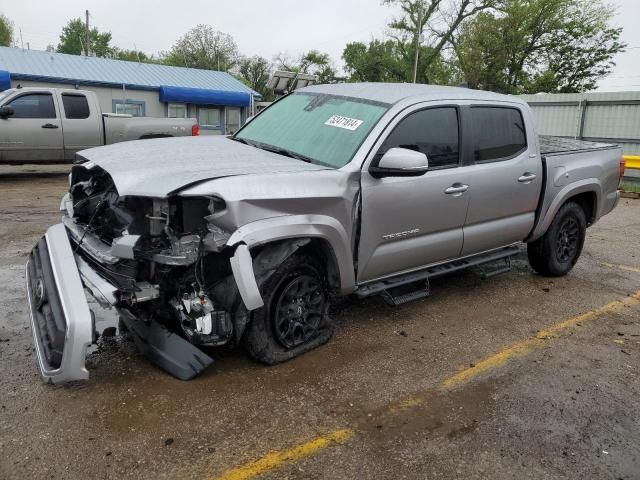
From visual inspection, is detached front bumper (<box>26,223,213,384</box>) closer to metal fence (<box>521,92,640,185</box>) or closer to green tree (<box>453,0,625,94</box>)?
metal fence (<box>521,92,640,185</box>)

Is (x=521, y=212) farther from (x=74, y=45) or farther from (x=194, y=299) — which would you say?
(x=74, y=45)

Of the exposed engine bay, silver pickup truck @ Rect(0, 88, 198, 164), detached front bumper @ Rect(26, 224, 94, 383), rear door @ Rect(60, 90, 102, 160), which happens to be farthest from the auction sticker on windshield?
rear door @ Rect(60, 90, 102, 160)

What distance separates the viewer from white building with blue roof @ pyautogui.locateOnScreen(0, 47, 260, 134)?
20859 mm

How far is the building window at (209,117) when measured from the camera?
25.2 m

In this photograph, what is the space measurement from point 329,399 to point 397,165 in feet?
5.18

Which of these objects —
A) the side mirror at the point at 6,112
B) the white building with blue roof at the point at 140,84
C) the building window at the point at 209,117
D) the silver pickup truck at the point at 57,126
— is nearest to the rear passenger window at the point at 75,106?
the silver pickup truck at the point at 57,126

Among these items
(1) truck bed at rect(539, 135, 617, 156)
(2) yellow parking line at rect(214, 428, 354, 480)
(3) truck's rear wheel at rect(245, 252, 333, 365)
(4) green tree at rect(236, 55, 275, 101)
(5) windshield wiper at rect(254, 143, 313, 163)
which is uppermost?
(4) green tree at rect(236, 55, 275, 101)

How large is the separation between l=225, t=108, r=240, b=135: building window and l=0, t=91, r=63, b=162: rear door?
14582 millimetres

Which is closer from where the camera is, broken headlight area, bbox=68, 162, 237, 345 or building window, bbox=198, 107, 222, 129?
broken headlight area, bbox=68, 162, 237, 345

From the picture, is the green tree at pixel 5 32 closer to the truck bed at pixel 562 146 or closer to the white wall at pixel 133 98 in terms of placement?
the white wall at pixel 133 98

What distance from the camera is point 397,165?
3.67 m

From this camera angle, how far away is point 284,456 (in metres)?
2.75

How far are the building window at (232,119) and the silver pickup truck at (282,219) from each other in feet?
71.6

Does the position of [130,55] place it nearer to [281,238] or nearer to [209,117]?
[209,117]
